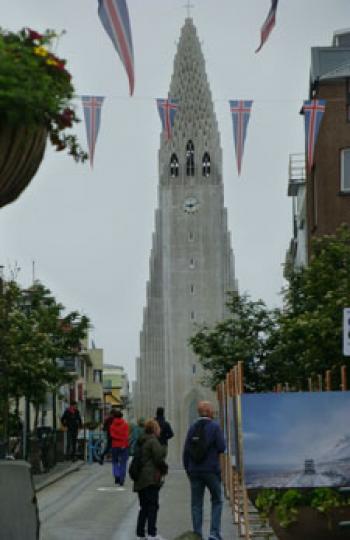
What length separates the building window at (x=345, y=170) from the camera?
43.3 meters

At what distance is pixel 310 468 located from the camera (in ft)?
49.3

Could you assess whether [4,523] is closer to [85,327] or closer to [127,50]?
[127,50]

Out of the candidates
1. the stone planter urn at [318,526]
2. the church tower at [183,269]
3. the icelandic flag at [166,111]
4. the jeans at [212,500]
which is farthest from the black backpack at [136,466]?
the church tower at [183,269]

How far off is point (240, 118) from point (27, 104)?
1916 centimetres

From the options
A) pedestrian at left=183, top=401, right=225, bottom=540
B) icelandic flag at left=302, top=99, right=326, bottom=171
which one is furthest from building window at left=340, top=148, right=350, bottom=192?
pedestrian at left=183, top=401, right=225, bottom=540

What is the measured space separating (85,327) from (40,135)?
3350cm

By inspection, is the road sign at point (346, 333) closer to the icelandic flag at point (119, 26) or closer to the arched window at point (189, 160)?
the icelandic flag at point (119, 26)

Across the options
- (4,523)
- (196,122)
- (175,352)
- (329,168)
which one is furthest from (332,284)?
(196,122)

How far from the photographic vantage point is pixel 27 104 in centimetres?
738

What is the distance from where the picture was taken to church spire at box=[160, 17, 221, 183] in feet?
487

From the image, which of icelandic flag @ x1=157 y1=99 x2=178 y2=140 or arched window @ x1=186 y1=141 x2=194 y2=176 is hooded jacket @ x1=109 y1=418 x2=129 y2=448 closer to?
icelandic flag @ x1=157 y1=99 x2=178 y2=140

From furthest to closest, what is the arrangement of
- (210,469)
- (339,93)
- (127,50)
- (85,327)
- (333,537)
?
(339,93) → (85,327) → (210,469) → (333,537) → (127,50)

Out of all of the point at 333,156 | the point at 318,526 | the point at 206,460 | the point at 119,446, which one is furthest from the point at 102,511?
the point at 333,156

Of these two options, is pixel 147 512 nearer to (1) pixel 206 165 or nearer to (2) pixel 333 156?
(2) pixel 333 156
